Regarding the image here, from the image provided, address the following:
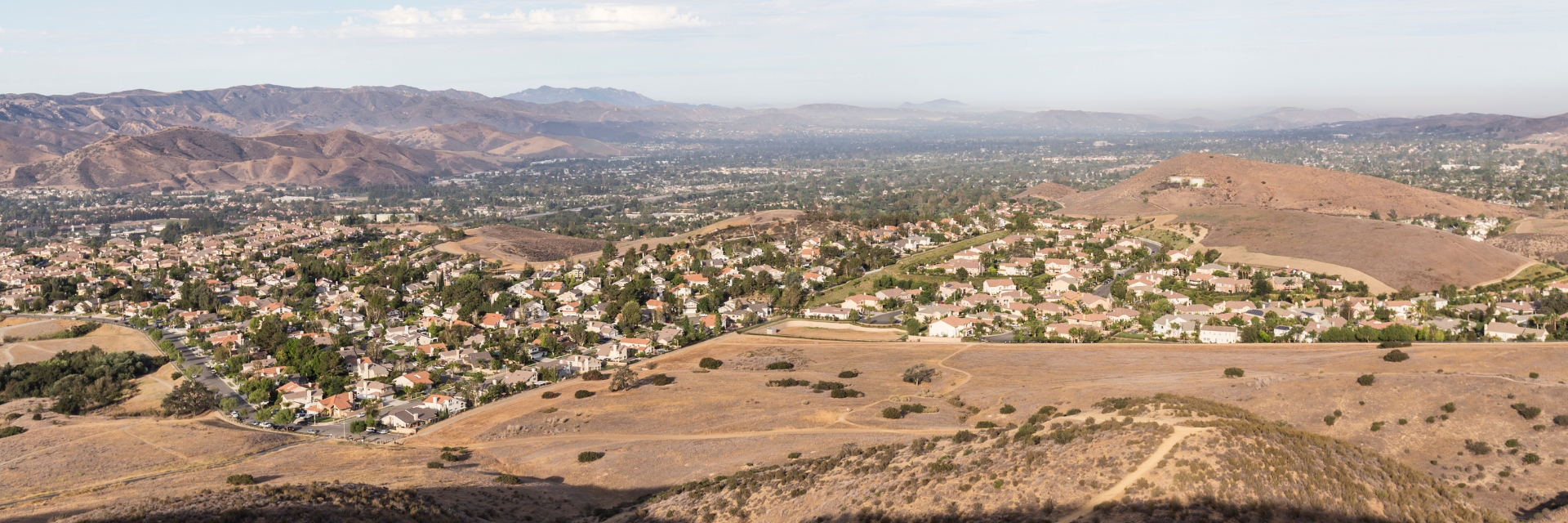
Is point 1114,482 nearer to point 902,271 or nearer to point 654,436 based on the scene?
point 654,436

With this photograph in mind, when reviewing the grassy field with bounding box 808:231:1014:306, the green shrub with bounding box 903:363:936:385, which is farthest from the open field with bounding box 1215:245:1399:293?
the green shrub with bounding box 903:363:936:385

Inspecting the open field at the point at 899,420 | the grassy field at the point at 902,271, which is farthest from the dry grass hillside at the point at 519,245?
the open field at the point at 899,420

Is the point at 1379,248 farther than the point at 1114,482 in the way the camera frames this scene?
Yes

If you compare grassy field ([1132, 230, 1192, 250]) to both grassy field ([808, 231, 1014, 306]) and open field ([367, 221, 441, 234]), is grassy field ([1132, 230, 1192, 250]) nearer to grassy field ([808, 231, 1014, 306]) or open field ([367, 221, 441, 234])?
grassy field ([808, 231, 1014, 306])

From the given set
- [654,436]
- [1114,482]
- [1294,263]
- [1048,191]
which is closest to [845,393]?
[654,436]

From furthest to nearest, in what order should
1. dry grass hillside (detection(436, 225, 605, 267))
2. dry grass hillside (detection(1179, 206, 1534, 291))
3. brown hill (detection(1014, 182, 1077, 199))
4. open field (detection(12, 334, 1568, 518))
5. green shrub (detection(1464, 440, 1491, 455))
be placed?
brown hill (detection(1014, 182, 1077, 199)) → dry grass hillside (detection(436, 225, 605, 267)) → dry grass hillside (detection(1179, 206, 1534, 291)) → open field (detection(12, 334, 1568, 518)) → green shrub (detection(1464, 440, 1491, 455))

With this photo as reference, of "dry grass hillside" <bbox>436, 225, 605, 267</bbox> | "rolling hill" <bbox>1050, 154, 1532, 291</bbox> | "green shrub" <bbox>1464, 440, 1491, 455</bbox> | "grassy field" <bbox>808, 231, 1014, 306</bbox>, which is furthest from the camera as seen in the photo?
"dry grass hillside" <bbox>436, 225, 605, 267</bbox>
